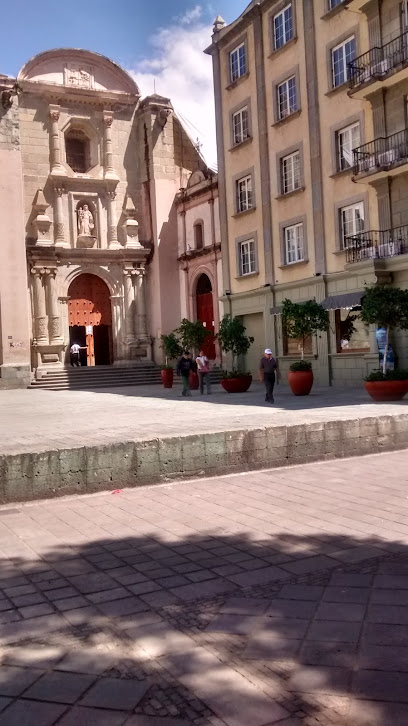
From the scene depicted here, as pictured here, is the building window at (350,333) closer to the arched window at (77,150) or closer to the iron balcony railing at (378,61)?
the iron balcony railing at (378,61)

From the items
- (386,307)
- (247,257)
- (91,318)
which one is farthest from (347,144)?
(91,318)

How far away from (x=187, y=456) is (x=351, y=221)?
15.9 meters

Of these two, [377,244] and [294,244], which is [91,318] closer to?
[294,244]

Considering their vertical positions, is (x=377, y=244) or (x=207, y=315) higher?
(x=377, y=244)

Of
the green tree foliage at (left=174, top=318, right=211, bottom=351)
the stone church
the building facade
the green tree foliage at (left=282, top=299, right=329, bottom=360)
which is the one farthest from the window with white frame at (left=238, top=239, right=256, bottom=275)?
the green tree foliage at (left=282, top=299, right=329, bottom=360)

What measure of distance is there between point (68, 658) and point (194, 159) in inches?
1322

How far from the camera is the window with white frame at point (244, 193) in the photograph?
27.2 meters

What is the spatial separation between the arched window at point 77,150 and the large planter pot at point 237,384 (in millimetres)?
16976

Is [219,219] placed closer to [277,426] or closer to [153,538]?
[277,426]

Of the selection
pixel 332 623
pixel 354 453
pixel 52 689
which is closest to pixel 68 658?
pixel 52 689

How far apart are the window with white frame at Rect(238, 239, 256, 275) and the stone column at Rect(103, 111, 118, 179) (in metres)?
9.07

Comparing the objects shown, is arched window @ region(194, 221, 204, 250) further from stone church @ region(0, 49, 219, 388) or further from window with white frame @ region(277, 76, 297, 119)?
window with white frame @ region(277, 76, 297, 119)

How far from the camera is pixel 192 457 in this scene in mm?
8188

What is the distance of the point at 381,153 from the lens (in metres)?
20.3
